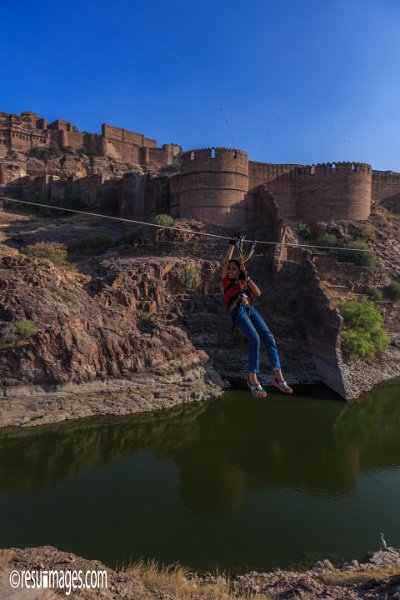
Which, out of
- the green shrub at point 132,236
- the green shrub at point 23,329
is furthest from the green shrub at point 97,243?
the green shrub at point 23,329

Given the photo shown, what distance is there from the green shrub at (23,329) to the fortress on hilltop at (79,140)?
3329cm

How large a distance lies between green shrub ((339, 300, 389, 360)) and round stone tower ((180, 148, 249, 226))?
10.1 meters

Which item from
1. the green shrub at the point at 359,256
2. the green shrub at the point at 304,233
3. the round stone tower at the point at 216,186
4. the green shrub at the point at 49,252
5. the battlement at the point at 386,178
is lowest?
the green shrub at the point at 49,252

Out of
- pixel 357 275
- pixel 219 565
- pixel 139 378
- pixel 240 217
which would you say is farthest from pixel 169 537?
pixel 240 217

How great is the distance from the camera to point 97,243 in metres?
27.2

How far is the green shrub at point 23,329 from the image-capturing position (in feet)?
54.5

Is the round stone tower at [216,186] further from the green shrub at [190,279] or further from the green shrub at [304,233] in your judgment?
the green shrub at [190,279]

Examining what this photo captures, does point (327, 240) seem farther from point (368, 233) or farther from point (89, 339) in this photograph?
point (89, 339)

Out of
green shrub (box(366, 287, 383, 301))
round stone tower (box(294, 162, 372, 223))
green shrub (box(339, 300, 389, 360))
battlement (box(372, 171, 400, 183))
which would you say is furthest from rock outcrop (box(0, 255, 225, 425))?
battlement (box(372, 171, 400, 183))

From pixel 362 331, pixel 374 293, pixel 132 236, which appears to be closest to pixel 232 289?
pixel 362 331

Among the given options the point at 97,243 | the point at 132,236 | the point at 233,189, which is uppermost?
the point at 233,189

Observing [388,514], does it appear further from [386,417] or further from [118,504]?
[386,417]

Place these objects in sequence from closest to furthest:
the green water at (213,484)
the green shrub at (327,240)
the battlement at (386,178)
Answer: the green water at (213,484)
the green shrub at (327,240)
the battlement at (386,178)

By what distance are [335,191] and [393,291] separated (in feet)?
25.8
